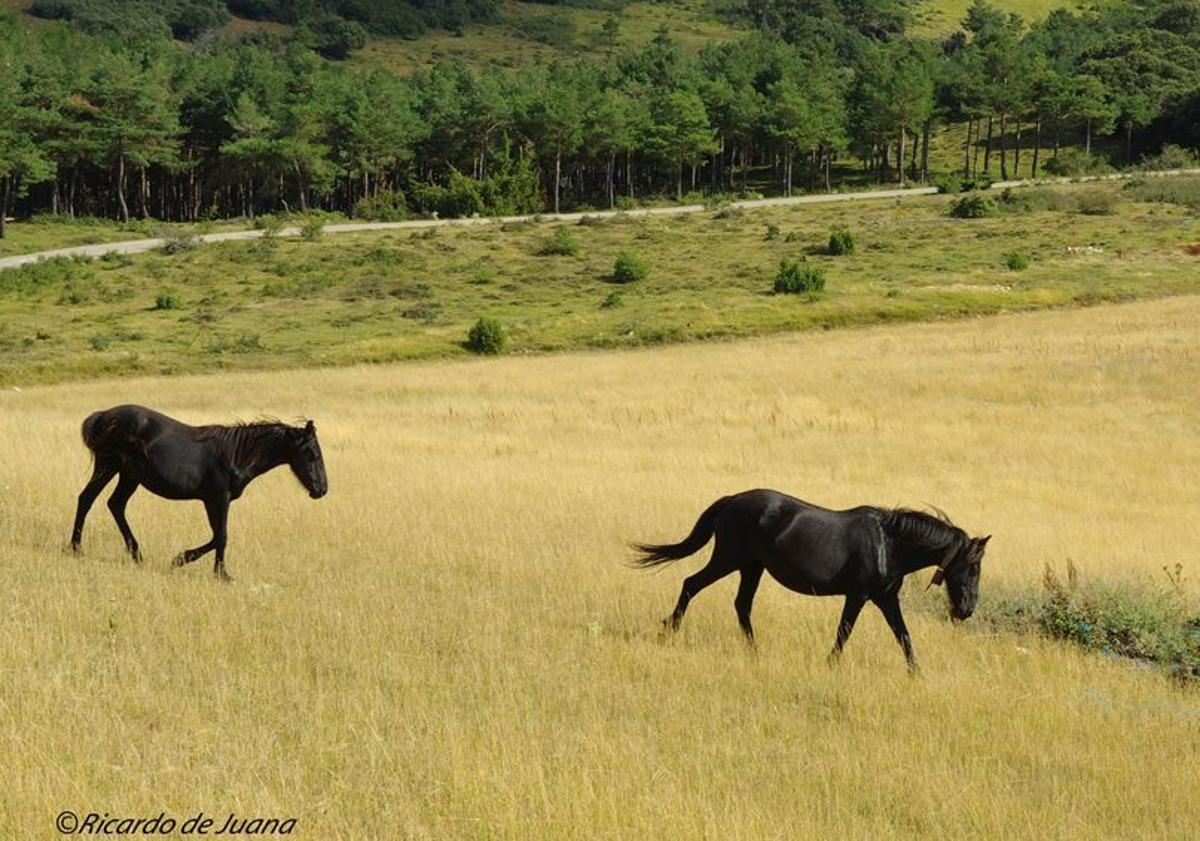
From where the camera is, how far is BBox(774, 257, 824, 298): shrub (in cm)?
5631

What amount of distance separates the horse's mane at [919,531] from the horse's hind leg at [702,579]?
1424 millimetres

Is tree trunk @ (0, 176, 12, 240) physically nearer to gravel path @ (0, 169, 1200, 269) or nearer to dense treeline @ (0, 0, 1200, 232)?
dense treeline @ (0, 0, 1200, 232)

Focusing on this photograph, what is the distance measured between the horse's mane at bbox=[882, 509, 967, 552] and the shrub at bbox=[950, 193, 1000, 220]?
76685mm

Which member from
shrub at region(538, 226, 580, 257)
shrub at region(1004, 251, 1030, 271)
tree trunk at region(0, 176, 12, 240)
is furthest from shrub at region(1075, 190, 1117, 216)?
tree trunk at region(0, 176, 12, 240)

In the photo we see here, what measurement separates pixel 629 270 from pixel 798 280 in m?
12.2

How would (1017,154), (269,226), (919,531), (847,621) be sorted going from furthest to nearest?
1. (1017,154)
2. (269,226)
3. (919,531)
4. (847,621)

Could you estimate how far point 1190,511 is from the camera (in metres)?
21.2

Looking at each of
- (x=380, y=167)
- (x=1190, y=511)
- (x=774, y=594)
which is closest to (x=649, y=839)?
(x=774, y=594)

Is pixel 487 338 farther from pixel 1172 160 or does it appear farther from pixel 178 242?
pixel 1172 160

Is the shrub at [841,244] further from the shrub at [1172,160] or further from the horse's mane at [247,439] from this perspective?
the horse's mane at [247,439]

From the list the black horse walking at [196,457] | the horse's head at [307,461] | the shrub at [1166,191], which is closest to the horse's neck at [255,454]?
the black horse walking at [196,457]

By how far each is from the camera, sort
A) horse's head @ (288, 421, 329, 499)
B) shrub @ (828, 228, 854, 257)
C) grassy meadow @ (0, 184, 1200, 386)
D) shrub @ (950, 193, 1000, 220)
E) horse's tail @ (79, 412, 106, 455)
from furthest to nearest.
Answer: shrub @ (950, 193, 1000, 220), shrub @ (828, 228, 854, 257), grassy meadow @ (0, 184, 1200, 386), horse's head @ (288, 421, 329, 499), horse's tail @ (79, 412, 106, 455)

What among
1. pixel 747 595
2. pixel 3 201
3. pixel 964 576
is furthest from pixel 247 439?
pixel 3 201

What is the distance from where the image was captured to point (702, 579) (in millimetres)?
10406
